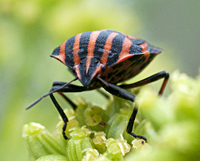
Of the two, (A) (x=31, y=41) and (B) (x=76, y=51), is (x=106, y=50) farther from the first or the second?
(A) (x=31, y=41)

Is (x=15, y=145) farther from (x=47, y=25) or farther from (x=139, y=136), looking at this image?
(x=139, y=136)

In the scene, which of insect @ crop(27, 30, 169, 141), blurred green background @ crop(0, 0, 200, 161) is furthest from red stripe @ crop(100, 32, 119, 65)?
blurred green background @ crop(0, 0, 200, 161)

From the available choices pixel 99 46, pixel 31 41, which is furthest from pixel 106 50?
pixel 31 41

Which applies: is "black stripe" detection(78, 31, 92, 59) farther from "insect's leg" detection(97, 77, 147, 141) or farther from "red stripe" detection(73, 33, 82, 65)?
"insect's leg" detection(97, 77, 147, 141)

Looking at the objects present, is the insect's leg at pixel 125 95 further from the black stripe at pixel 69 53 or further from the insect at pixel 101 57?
the black stripe at pixel 69 53

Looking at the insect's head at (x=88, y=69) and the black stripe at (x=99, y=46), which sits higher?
the black stripe at (x=99, y=46)

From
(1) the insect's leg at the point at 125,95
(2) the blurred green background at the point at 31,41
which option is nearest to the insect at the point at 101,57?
(1) the insect's leg at the point at 125,95

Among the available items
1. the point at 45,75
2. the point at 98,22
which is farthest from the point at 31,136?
the point at 45,75
